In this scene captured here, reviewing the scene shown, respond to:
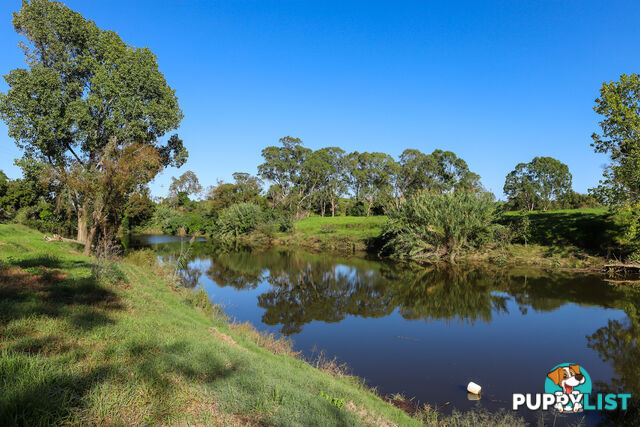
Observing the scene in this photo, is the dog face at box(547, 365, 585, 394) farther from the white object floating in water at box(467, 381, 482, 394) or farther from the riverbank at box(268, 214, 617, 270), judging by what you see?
the riverbank at box(268, 214, 617, 270)

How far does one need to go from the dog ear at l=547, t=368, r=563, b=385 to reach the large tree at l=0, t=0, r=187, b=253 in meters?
18.4

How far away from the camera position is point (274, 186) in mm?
67938

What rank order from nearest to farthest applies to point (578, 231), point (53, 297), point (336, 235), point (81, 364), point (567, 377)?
point (81, 364), point (53, 297), point (567, 377), point (578, 231), point (336, 235)

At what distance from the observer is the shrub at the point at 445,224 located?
86.7ft

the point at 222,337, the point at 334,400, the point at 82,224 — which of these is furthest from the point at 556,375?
the point at 82,224

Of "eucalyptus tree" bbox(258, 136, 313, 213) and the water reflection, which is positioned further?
"eucalyptus tree" bbox(258, 136, 313, 213)

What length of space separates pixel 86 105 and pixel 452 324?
71.3 ft

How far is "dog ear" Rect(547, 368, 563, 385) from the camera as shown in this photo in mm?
8062

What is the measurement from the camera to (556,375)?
8297 mm

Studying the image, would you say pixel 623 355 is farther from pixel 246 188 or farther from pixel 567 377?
pixel 246 188

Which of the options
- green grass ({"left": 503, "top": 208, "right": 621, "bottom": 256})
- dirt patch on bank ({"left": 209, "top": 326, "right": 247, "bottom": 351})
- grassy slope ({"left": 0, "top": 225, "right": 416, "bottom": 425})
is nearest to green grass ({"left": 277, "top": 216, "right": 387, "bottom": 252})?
green grass ({"left": 503, "top": 208, "right": 621, "bottom": 256})

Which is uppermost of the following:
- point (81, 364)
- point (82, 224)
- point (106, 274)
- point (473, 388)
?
point (82, 224)

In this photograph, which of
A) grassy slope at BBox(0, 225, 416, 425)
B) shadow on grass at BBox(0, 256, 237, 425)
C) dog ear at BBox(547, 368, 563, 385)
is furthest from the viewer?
dog ear at BBox(547, 368, 563, 385)

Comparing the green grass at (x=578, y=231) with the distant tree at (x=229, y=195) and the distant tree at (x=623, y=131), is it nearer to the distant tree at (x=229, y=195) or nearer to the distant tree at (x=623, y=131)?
the distant tree at (x=623, y=131)
